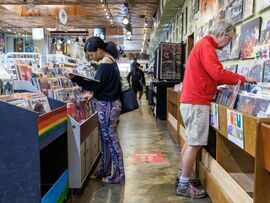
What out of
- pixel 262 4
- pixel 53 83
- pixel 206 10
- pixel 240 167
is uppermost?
pixel 206 10

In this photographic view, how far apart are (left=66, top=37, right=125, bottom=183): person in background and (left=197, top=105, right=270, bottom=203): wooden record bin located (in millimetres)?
894

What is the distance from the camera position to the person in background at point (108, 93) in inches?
132

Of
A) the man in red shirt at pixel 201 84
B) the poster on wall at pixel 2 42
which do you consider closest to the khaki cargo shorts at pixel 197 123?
the man in red shirt at pixel 201 84

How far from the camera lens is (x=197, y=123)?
118 inches

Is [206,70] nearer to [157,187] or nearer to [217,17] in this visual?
[157,187]

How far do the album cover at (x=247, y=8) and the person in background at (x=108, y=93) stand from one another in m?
1.40

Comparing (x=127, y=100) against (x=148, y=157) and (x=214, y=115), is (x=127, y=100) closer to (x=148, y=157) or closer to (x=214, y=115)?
(x=214, y=115)

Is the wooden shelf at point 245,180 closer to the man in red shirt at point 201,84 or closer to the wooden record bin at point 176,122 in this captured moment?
the man in red shirt at point 201,84

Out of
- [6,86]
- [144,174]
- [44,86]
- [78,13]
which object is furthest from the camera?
[78,13]

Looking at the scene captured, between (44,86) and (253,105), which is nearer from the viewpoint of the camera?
(253,105)

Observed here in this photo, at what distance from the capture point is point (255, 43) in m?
3.17

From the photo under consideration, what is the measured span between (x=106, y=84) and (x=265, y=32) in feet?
5.12

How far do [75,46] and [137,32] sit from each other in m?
8.20

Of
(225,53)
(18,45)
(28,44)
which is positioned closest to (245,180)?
(225,53)
